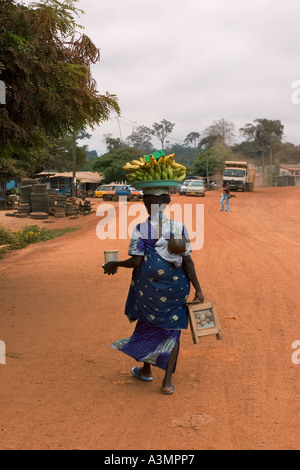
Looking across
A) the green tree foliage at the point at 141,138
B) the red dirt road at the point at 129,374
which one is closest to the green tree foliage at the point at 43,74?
the red dirt road at the point at 129,374

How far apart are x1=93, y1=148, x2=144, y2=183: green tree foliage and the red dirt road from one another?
51393 mm

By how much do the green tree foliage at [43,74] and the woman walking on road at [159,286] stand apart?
366cm

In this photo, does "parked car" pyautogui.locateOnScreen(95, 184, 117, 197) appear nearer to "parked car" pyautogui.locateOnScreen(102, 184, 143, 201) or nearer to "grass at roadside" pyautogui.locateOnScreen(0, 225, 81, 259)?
"parked car" pyautogui.locateOnScreen(102, 184, 143, 201)

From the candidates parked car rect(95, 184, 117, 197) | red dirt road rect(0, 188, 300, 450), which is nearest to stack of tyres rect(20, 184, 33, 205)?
parked car rect(95, 184, 117, 197)

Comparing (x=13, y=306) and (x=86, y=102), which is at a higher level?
(x=86, y=102)

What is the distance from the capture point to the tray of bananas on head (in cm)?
480

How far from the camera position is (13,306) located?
855cm

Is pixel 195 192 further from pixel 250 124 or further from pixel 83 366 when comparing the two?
pixel 250 124

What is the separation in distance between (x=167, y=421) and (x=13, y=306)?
16.1ft

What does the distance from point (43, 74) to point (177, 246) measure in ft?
13.9

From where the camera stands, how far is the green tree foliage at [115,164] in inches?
2452

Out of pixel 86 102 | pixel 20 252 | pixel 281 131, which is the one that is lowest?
pixel 20 252

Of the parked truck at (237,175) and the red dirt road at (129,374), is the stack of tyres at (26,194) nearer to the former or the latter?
the red dirt road at (129,374)

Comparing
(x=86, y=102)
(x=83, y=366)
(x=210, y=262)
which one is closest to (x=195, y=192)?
(x=210, y=262)
